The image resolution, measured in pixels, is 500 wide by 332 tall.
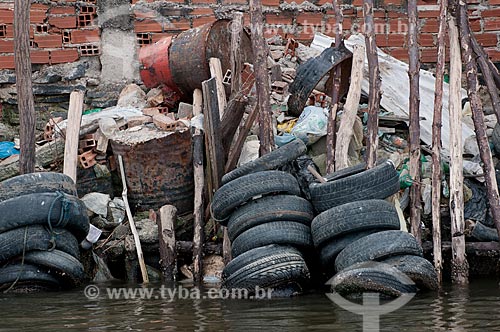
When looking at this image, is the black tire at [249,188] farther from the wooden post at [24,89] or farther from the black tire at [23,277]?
the wooden post at [24,89]

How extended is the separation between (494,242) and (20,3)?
5213 millimetres

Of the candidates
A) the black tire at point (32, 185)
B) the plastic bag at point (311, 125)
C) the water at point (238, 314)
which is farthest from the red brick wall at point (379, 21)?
the water at point (238, 314)

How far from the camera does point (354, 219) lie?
8.15 meters

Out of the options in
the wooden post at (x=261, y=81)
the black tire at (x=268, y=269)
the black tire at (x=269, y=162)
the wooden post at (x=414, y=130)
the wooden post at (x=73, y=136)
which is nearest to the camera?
the black tire at (x=268, y=269)

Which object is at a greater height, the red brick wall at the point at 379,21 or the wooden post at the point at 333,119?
the red brick wall at the point at 379,21

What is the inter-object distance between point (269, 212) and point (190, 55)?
3.09m

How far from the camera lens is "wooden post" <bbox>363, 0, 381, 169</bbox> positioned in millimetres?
9266

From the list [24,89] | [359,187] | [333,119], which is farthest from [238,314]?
[24,89]


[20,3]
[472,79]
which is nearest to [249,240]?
[472,79]

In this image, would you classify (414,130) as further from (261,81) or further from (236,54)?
(236,54)

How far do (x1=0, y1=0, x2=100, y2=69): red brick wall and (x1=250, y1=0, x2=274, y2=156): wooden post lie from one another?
2962 mm

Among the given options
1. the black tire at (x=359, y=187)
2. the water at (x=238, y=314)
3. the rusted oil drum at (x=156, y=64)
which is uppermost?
the rusted oil drum at (x=156, y=64)

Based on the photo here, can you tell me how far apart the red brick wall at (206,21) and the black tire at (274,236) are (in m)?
4.24

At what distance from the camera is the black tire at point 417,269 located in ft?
25.8
